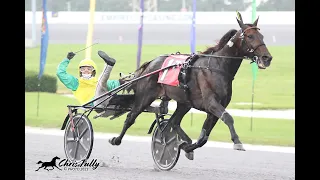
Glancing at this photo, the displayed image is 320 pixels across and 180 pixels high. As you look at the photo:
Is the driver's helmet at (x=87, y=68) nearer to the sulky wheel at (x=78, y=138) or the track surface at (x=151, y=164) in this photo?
the sulky wheel at (x=78, y=138)

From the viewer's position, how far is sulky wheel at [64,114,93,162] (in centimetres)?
929

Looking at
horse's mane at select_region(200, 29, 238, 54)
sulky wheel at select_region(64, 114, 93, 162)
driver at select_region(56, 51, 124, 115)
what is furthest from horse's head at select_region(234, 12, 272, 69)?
sulky wheel at select_region(64, 114, 93, 162)

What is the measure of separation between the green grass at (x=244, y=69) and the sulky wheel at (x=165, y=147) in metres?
10.5

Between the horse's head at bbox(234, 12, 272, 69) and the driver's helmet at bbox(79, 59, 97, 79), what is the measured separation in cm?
201

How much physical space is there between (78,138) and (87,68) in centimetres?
89

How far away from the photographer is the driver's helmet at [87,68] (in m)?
9.50

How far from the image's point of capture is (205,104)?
8.54 m

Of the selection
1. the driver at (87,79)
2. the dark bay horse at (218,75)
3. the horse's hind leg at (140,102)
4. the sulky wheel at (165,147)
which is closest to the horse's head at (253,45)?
the dark bay horse at (218,75)

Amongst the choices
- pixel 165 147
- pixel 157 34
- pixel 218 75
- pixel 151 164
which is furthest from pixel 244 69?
pixel 218 75

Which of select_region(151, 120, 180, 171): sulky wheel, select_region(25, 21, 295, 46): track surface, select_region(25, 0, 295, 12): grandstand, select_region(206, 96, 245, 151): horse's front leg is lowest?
select_region(151, 120, 180, 171): sulky wheel

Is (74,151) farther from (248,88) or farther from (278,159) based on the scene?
(248,88)

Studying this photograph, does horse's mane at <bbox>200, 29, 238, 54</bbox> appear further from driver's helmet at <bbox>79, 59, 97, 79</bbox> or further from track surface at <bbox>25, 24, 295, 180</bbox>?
driver's helmet at <bbox>79, 59, 97, 79</bbox>

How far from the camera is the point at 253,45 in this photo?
830 centimetres
